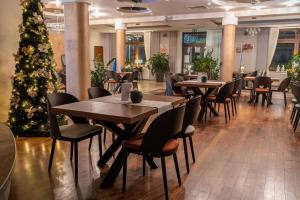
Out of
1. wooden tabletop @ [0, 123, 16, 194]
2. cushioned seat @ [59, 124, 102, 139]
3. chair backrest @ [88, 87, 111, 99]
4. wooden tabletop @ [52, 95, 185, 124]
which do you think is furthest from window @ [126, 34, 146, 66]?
wooden tabletop @ [0, 123, 16, 194]

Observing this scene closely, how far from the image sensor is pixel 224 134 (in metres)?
4.81

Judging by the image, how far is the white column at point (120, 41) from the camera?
467 inches

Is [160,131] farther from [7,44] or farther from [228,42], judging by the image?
[228,42]

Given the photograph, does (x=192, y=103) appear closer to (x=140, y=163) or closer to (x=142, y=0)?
(x=140, y=163)

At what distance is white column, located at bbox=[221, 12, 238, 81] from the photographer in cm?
952

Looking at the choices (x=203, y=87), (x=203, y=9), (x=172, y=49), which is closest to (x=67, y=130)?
(x=203, y=87)

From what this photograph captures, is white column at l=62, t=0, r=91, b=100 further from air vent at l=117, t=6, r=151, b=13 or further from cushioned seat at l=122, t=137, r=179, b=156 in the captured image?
cushioned seat at l=122, t=137, r=179, b=156

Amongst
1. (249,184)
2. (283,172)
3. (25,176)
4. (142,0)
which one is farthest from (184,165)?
(142,0)

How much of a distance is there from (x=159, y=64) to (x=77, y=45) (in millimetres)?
8155

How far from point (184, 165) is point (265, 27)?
1086cm

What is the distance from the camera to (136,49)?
645 inches

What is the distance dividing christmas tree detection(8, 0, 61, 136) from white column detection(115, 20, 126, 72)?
24.1 ft

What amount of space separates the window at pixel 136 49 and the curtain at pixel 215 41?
3.91m

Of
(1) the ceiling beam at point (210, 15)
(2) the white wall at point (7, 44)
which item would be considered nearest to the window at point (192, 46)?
(1) the ceiling beam at point (210, 15)
